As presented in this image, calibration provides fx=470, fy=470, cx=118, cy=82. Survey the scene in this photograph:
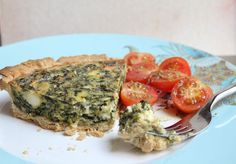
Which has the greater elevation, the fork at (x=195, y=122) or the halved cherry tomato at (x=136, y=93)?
the fork at (x=195, y=122)

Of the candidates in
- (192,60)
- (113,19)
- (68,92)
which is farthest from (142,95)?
(113,19)

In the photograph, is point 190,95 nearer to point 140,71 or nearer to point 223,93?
point 223,93

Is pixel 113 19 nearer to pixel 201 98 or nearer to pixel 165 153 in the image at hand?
pixel 201 98

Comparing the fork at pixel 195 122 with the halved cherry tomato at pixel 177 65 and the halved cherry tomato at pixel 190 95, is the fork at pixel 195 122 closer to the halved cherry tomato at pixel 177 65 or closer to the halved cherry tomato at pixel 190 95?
the halved cherry tomato at pixel 190 95

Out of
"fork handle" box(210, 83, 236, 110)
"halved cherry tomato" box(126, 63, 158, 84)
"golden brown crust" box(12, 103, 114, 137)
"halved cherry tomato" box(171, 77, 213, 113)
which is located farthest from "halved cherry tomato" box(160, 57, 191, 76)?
"golden brown crust" box(12, 103, 114, 137)

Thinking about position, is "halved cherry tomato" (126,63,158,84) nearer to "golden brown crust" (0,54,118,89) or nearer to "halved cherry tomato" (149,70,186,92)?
"halved cherry tomato" (149,70,186,92)

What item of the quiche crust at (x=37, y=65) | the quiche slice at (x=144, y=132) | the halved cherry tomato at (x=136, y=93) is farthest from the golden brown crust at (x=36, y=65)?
the quiche slice at (x=144, y=132)
